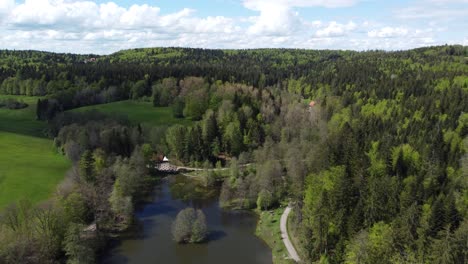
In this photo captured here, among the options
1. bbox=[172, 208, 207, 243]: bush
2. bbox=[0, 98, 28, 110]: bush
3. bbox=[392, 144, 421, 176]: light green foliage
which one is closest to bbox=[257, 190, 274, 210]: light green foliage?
bbox=[172, 208, 207, 243]: bush

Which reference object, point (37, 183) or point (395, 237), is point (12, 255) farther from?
point (395, 237)

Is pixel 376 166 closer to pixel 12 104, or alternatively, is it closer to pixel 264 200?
pixel 264 200

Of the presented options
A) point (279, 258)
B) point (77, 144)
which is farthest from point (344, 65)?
point (279, 258)

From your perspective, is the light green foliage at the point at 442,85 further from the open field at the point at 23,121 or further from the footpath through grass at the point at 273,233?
the open field at the point at 23,121

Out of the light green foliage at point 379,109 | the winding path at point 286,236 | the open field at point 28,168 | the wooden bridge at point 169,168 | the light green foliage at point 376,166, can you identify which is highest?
the light green foliage at point 379,109

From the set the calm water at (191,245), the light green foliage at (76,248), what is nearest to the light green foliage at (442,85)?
the calm water at (191,245)

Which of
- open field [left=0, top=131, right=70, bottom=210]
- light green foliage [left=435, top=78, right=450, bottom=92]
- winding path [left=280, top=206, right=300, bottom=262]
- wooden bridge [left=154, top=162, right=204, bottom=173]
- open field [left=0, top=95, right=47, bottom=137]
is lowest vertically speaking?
winding path [left=280, top=206, right=300, bottom=262]

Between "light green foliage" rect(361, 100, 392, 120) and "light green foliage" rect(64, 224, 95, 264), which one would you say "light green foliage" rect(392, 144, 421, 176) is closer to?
"light green foliage" rect(361, 100, 392, 120)
